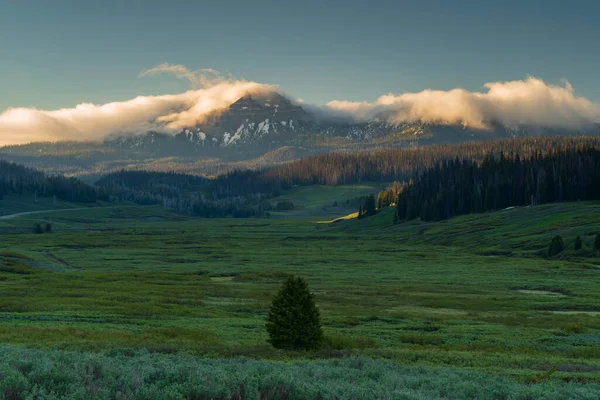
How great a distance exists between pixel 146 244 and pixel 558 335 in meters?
144

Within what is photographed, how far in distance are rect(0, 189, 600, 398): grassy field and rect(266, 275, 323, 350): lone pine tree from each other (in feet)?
4.05

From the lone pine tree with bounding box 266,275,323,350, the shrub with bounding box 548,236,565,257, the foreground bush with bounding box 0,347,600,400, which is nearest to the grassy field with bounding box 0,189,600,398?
the lone pine tree with bounding box 266,275,323,350

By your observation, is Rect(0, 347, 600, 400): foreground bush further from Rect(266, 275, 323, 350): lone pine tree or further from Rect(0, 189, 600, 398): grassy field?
Rect(266, 275, 323, 350): lone pine tree

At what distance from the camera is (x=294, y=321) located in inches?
1233

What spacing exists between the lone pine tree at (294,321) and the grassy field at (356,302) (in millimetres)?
1235

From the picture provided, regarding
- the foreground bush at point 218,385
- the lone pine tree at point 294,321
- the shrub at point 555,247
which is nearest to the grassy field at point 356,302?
the lone pine tree at point 294,321

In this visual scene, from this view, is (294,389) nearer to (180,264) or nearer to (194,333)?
(194,333)

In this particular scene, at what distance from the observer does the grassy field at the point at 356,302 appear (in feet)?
102

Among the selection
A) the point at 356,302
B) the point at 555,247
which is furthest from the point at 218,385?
the point at 555,247

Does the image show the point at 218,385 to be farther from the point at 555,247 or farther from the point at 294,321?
the point at 555,247

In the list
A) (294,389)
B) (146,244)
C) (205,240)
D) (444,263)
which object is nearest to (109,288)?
(294,389)

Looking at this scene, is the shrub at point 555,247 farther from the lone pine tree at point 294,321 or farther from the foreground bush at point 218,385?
the foreground bush at point 218,385

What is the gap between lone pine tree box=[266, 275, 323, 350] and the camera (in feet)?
103

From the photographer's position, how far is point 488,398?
58.8 feet
